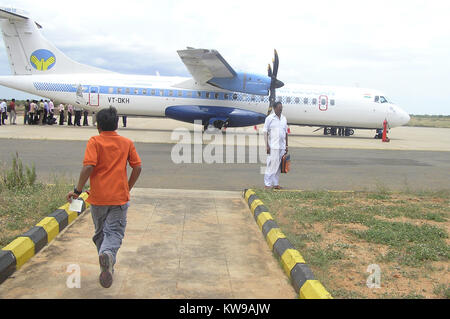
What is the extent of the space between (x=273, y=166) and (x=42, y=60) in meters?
19.9

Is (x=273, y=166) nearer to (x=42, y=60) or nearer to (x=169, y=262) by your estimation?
(x=169, y=262)

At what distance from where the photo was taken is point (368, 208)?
714 cm

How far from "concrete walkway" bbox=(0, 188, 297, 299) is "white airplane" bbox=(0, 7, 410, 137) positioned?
16323 mm

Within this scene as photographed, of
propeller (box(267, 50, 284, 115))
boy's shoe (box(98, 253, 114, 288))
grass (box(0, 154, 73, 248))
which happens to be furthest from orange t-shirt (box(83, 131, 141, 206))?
propeller (box(267, 50, 284, 115))

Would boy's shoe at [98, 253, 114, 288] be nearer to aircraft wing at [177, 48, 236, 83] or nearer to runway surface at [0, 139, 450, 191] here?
runway surface at [0, 139, 450, 191]

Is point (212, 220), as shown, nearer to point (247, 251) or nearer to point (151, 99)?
point (247, 251)

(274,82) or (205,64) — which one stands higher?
(205,64)

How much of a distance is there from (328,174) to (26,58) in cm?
1980

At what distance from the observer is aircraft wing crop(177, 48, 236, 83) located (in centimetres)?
2011

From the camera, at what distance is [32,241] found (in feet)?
15.9

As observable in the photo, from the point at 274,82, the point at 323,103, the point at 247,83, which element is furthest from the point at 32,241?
the point at 323,103

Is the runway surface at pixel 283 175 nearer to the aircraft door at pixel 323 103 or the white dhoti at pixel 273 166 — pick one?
the white dhoti at pixel 273 166

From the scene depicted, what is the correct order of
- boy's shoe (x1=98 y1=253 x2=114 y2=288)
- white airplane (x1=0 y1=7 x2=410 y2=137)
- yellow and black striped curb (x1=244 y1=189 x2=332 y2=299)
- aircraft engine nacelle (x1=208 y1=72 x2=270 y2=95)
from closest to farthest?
1. yellow and black striped curb (x1=244 y1=189 x2=332 y2=299)
2. boy's shoe (x1=98 y1=253 x2=114 y2=288)
3. aircraft engine nacelle (x1=208 y1=72 x2=270 y2=95)
4. white airplane (x1=0 y1=7 x2=410 y2=137)

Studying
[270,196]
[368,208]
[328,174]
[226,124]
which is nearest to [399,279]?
[368,208]
